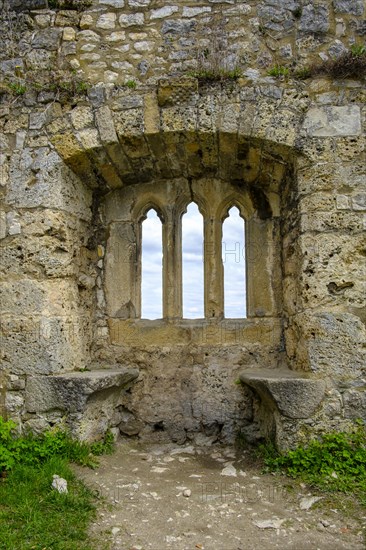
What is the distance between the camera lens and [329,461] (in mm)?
3953

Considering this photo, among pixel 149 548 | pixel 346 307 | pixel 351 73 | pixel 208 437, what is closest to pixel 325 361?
pixel 346 307

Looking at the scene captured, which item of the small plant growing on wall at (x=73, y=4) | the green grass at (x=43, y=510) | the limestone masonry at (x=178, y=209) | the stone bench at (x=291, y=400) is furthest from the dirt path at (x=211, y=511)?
the small plant growing on wall at (x=73, y=4)

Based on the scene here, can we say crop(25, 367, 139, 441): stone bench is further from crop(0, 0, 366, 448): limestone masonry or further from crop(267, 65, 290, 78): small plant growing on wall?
crop(267, 65, 290, 78): small plant growing on wall

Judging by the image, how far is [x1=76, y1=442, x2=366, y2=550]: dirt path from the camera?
3.07 metres

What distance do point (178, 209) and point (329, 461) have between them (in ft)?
9.79

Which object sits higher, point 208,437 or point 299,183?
point 299,183

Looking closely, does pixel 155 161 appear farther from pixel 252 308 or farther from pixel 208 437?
pixel 208 437

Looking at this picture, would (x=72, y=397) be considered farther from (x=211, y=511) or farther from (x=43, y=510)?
(x=211, y=511)

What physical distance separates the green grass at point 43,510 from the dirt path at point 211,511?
13cm

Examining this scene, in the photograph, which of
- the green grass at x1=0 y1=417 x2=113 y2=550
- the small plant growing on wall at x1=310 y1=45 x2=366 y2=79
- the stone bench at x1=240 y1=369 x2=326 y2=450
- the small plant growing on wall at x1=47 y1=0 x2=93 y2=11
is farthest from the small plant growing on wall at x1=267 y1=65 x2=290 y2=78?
the green grass at x1=0 y1=417 x2=113 y2=550

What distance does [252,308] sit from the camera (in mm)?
5230

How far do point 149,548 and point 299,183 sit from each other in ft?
10.5

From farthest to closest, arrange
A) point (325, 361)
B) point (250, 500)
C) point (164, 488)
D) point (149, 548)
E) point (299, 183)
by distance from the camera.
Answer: point (299, 183), point (325, 361), point (164, 488), point (250, 500), point (149, 548)

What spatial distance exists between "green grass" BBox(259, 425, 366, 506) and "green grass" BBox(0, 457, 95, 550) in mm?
1631
